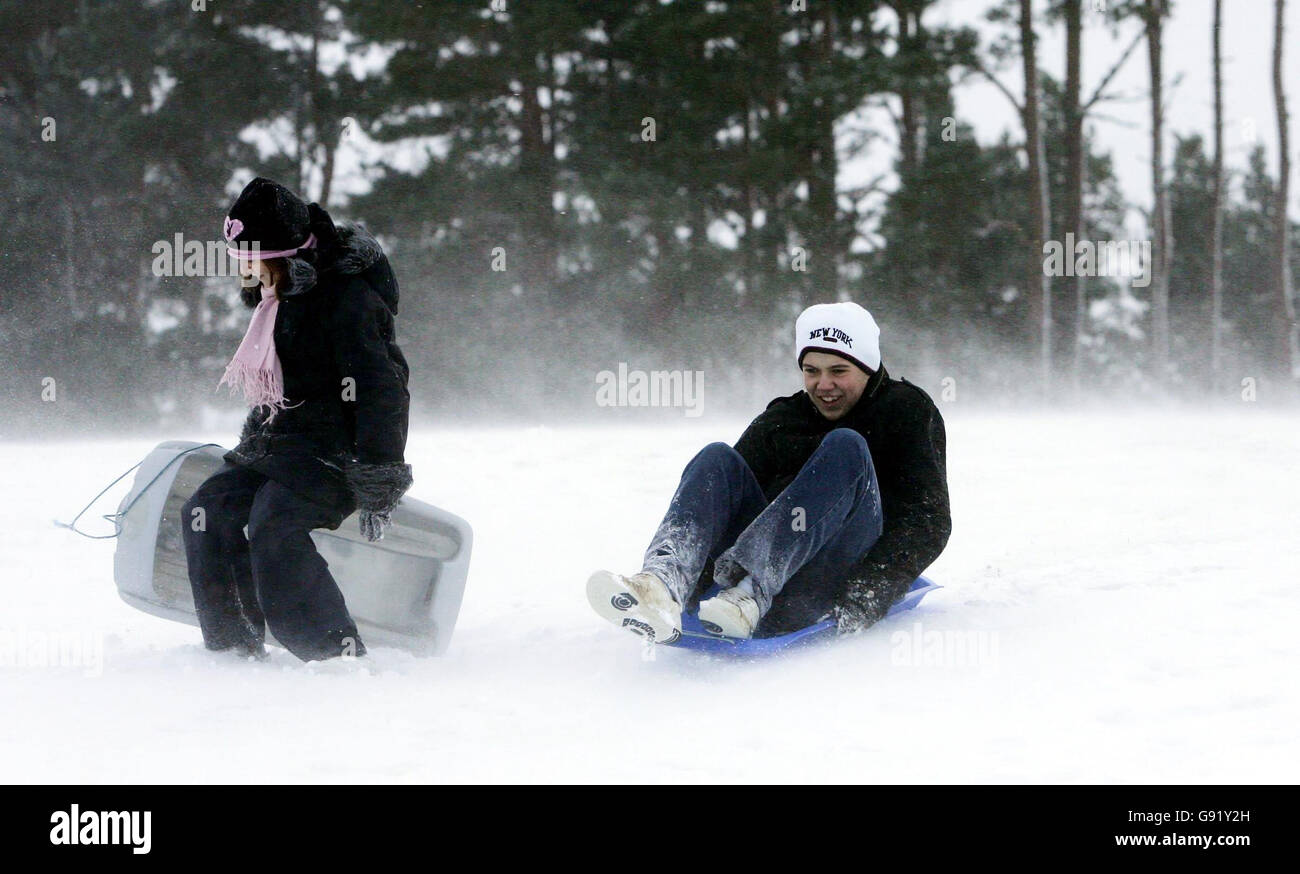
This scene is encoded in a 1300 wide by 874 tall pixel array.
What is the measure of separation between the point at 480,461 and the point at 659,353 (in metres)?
7.92

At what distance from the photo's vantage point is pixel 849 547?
263 centimetres

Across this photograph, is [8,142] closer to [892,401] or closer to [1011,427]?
[1011,427]

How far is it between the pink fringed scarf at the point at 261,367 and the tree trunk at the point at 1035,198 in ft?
36.8

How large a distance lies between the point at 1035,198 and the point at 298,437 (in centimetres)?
1152

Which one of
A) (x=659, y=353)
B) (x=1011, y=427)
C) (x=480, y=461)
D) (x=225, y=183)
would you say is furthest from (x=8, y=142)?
(x=1011, y=427)

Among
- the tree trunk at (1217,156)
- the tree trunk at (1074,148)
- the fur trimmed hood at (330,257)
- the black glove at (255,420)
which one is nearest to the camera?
the fur trimmed hood at (330,257)

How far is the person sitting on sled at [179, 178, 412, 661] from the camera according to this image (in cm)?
264

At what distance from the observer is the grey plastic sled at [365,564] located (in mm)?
2939
